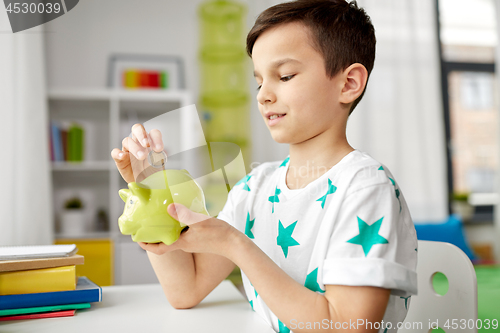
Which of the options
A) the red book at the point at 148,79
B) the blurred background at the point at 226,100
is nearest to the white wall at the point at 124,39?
the blurred background at the point at 226,100

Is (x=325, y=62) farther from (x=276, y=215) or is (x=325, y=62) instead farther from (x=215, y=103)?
(x=215, y=103)

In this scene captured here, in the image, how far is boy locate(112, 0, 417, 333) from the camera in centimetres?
51

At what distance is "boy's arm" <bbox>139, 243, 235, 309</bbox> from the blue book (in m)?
0.11

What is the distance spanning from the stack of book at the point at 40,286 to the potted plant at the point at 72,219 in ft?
5.83

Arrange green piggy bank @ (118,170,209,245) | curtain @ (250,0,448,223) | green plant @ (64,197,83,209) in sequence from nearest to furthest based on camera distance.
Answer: green piggy bank @ (118,170,209,245), green plant @ (64,197,83,209), curtain @ (250,0,448,223)

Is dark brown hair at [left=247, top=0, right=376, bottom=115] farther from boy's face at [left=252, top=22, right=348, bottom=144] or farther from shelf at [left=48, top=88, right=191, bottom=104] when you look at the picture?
shelf at [left=48, top=88, right=191, bottom=104]

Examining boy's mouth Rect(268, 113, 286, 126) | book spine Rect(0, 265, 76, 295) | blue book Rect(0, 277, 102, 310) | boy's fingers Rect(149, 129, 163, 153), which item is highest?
boy's mouth Rect(268, 113, 286, 126)

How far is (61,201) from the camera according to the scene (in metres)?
2.51

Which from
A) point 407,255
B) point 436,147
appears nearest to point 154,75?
point 436,147

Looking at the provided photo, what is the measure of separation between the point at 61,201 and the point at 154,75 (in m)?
1.00

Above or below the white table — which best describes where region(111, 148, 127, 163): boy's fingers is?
above

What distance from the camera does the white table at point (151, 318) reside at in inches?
23.3

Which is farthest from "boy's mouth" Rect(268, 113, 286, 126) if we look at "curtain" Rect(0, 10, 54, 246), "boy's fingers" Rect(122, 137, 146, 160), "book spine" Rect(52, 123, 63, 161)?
"book spine" Rect(52, 123, 63, 161)

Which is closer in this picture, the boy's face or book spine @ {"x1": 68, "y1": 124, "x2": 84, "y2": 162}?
the boy's face
